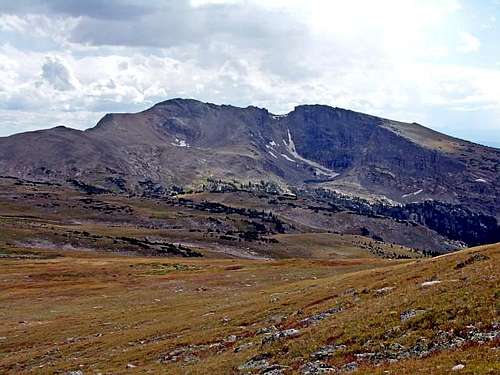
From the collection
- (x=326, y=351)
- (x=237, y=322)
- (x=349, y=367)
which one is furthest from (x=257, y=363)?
(x=237, y=322)

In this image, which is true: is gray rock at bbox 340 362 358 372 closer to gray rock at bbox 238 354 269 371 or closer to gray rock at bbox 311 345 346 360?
gray rock at bbox 311 345 346 360

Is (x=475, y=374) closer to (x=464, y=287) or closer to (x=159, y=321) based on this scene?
(x=464, y=287)

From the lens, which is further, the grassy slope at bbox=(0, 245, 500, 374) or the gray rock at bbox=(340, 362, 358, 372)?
the grassy slope at bbox=(0, 245, 500, 374)

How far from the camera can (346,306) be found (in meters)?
46.7

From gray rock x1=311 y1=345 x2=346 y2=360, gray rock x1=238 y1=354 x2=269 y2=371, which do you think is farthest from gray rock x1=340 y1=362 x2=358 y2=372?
gray rock x1=238 y1=354 x2=269 y2=371

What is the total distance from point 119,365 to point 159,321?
20111mm

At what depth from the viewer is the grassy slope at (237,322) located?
102 ft

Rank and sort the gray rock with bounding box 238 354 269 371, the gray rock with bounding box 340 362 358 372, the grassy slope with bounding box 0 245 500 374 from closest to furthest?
the gray rock with bounding box 340 362 358 372 < the grassy slope with bounding box 0 245 500 374 < the gray rock with bounding box 238 354 269 371

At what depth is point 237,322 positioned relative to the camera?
5194 cm

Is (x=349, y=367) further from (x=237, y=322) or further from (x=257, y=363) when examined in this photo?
(x=237, y=322)

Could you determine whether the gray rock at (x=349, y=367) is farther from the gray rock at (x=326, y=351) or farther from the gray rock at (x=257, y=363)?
the gray rock at (x=257, y=363)

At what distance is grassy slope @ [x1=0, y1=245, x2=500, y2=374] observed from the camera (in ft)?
102

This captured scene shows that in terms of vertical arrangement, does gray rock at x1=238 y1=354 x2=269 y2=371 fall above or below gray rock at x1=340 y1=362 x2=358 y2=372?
below

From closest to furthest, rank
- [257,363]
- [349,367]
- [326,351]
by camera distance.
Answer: [349,367] → [326,351] → [257,363]
